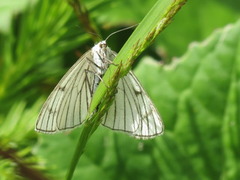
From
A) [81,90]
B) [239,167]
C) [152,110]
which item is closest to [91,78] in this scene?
[81,90]

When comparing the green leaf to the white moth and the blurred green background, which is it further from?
the white moth

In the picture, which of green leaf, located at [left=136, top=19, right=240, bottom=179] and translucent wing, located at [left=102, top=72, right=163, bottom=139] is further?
green leaf, located at [left=136, top=19, right=240, bottom=179]

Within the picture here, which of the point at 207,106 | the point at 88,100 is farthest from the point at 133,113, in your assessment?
the point at 207,106

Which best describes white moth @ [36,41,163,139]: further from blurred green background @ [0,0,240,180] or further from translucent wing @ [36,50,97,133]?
blurred green background @ [0,0,240,180]

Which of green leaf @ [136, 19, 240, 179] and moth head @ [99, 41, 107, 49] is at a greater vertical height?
moth head @ [99, 41, 107, 49]

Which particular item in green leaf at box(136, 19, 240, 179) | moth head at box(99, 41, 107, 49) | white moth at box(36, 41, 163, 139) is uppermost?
moth head at box(99, 41, 107, 49)

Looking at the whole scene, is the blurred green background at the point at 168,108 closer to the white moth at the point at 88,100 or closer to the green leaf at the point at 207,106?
the green leaf at the point at 207,106

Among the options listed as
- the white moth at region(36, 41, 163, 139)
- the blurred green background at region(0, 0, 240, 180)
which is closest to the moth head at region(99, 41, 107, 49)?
the white moth at region(36, 41, 163, 139)

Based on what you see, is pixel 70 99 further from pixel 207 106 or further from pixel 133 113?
pixel 207 106

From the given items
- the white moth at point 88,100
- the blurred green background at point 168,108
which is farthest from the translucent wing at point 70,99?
the blurred green background at point 168,108
